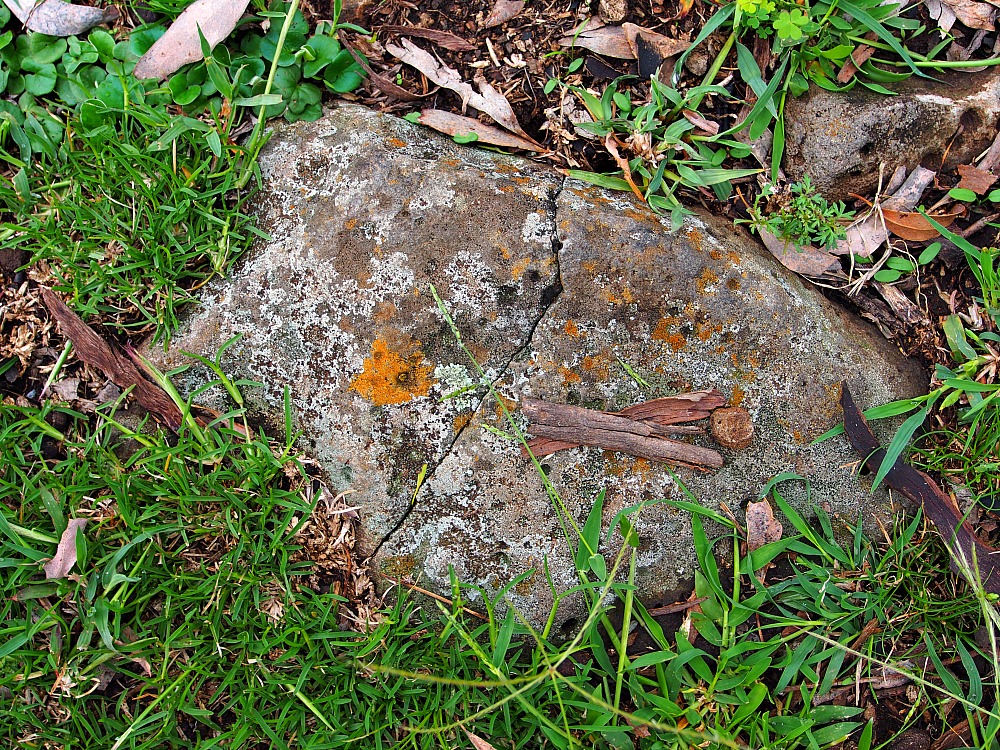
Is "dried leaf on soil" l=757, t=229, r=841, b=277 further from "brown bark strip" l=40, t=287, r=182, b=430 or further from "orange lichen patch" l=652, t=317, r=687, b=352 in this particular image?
"brown bark strip" l=40, t=287, r=182, b=430

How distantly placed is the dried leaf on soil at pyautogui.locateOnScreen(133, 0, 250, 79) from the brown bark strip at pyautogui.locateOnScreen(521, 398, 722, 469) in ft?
5.32

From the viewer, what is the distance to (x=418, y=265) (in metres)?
1.99

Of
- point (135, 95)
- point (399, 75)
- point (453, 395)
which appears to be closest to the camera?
point (453, 395)

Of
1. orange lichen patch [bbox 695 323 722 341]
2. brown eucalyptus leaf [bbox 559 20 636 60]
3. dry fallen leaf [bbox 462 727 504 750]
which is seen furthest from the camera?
brown eucalyptus leaf [bbox 559 20 636 60]

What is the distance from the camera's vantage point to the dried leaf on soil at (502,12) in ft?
7.59

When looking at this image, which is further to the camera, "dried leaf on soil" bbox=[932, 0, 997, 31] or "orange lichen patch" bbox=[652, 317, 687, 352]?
"dried leaf on soil" bbox=[932, 0, 997, 31]

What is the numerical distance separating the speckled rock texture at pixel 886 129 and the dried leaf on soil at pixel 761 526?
3.63 feet

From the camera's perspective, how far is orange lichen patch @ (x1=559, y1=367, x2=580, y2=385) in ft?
6.49

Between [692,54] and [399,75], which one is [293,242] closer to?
[399,75]

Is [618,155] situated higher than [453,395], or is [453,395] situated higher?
[618,155]

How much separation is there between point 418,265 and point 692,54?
124 centimetres

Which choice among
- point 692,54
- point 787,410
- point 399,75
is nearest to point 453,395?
point 787,410

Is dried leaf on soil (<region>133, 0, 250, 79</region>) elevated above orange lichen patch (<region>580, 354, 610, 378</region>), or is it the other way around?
dried leaf on soil (<region>133, 0, 250, 79</region>)

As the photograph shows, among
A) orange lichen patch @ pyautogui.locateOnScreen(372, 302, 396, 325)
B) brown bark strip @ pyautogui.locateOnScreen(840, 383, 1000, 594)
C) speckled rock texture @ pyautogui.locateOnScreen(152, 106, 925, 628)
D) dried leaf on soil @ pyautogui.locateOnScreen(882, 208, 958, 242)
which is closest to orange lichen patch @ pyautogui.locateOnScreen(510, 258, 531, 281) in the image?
speckled rock texture @ pyautogui.locateOnScreen(152, 106, 925, 628)
